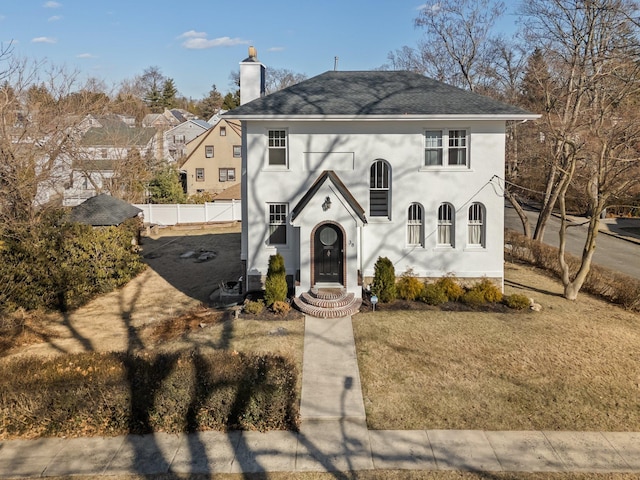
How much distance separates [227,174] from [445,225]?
35508 millimetres

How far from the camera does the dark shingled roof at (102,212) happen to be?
21.5m

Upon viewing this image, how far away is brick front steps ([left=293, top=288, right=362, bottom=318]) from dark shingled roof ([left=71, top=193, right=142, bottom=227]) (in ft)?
36.3

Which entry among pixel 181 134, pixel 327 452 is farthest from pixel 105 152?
pixel 327 452

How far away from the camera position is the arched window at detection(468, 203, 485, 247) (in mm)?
17438

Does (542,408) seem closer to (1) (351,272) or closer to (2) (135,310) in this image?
(1) (351,272)

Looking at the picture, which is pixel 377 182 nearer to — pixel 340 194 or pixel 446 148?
pixel 340 194

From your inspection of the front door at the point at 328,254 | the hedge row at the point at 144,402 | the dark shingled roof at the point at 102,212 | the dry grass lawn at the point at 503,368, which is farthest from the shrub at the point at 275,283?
the dark shingled roof at the point at 102,212

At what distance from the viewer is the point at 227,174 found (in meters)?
49.2

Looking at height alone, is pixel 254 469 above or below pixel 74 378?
below

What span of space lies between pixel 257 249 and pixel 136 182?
89.8ft

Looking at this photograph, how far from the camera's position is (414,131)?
17125 mm

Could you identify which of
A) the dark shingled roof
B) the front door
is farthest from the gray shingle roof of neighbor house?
the dark shingled roof

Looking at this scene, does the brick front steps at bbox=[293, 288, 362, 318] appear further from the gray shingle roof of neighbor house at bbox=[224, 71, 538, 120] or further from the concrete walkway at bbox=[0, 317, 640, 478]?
the gray shingle roof of neighbor house at bbox=[224, 71, 538, 120]

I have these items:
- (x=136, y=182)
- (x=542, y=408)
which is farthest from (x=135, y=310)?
(x=136, y=182)
